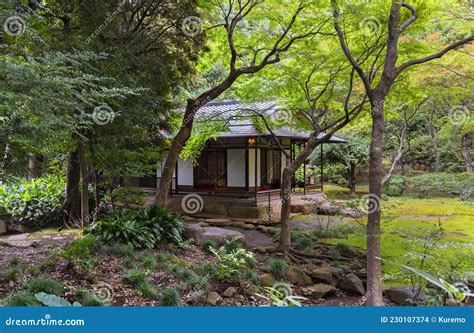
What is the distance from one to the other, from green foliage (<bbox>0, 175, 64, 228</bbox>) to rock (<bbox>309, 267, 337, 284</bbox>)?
26.3 feet

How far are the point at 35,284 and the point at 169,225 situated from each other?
3.95 meters

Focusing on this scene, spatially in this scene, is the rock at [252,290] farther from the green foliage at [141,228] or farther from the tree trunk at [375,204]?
the green foliage at [141,228]

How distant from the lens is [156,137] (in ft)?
32.9

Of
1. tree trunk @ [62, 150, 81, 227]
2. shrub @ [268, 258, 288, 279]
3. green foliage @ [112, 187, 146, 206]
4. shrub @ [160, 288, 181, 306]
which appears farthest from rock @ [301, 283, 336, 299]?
tree trunk @ [62, 150, 81, 227]

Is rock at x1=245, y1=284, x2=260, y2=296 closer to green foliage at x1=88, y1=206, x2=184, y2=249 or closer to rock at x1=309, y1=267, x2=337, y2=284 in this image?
rock at x1=309, y1=267, x2=337, y2=284

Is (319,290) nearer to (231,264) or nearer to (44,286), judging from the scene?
Result: (231,264)

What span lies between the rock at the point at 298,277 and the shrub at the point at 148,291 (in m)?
3.00

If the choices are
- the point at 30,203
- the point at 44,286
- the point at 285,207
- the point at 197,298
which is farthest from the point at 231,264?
the point at 30,203

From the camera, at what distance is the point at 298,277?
7273mm

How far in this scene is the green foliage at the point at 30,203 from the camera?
35.0ft

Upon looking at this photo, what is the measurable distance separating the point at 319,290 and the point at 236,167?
7.85m

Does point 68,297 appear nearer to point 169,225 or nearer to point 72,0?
point 169,225

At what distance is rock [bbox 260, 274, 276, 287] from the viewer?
6.82 metres

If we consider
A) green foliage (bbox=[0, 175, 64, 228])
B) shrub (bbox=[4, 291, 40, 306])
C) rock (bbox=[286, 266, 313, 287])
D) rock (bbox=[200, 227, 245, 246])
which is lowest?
rock (bbox=[286, 266, 313, 287])
